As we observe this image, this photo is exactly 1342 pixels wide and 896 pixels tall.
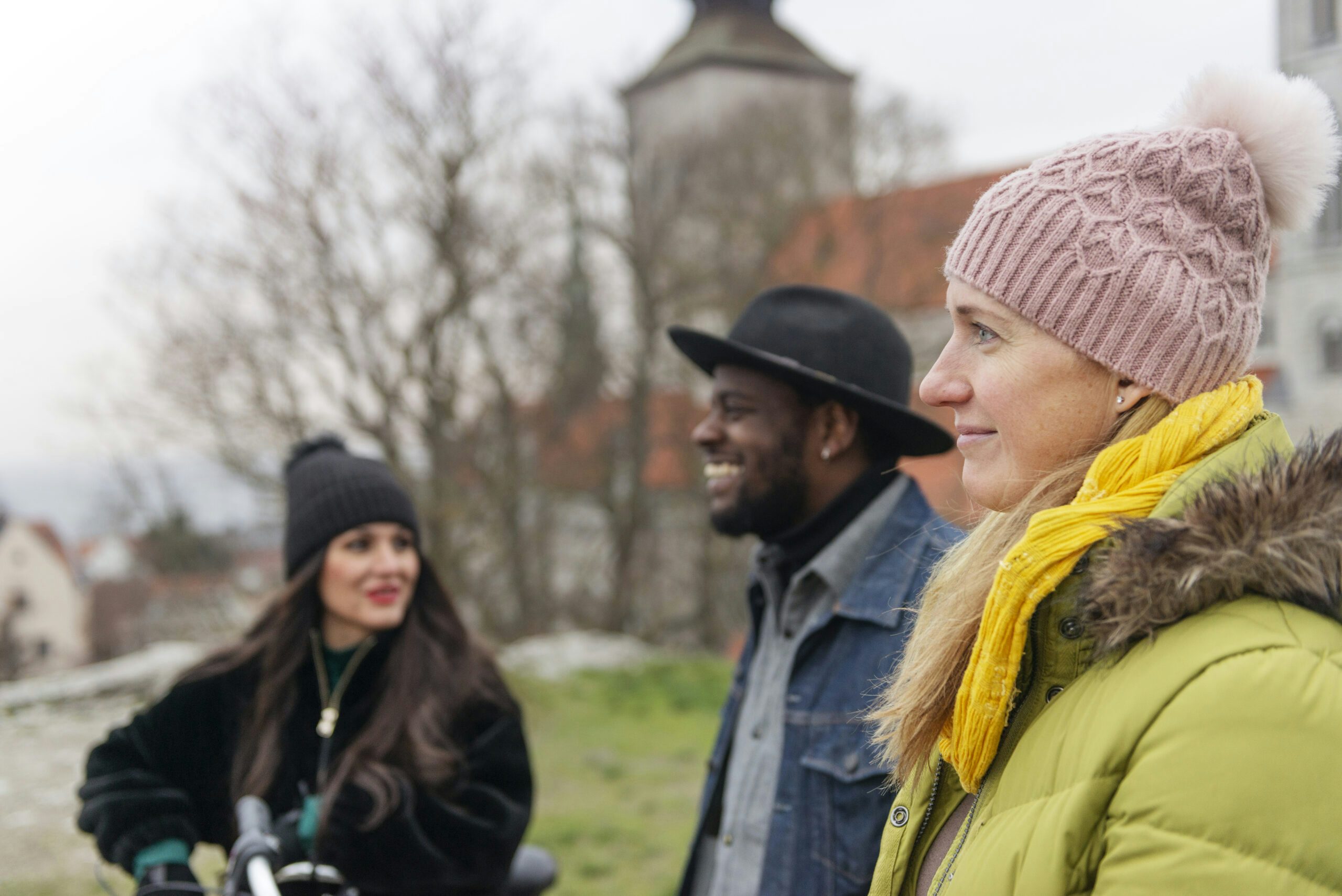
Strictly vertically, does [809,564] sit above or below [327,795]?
above

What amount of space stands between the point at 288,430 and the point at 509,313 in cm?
298

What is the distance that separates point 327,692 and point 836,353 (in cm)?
171

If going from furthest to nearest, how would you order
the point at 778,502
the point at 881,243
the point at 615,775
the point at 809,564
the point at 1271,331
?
the point at 881,243 < the point at 615,775 < the point at 1271,331 < the point at 778,502 < the point at 809,564

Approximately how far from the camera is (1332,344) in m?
5.99

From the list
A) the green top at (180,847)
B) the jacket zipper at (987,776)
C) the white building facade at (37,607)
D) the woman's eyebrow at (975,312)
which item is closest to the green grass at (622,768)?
the green top at (180,847)

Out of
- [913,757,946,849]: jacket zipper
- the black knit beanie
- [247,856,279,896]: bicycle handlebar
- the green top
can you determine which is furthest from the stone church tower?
[913,757,946,849]: jacket zipper

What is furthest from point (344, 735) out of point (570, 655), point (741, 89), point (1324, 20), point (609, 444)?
point (741, 89)

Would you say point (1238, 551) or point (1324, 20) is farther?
point (1324, 20)

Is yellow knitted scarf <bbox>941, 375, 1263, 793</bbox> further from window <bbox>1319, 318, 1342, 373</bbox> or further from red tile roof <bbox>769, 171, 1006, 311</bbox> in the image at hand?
red tile roof <bbox>769, 171, 1006, 311</bbox>

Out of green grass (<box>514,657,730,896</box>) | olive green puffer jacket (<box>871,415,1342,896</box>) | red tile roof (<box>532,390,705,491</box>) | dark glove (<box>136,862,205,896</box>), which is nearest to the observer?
olive green puffer jacket (<box>871,415,1342,896</box>)

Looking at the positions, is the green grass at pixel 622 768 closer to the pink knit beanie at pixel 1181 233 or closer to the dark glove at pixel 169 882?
the dark glove at pixel 169 882

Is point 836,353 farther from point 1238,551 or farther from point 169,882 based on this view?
point 169,882

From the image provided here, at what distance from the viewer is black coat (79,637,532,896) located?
2701mm

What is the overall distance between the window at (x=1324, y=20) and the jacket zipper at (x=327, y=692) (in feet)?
10.8
